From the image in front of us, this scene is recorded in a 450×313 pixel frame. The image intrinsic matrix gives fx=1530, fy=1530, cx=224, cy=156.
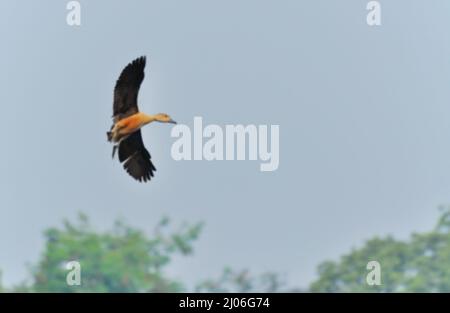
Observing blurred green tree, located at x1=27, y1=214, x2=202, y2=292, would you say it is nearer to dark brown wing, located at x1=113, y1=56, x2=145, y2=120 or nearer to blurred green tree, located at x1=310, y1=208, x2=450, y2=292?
blurred green tree, located at x1=310, y1=208, x2=450, y2=292

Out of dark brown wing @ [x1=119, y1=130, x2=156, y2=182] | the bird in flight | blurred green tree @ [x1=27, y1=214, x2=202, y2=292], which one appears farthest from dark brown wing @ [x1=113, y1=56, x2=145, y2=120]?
blurred green tree @ [x1=27, y1=214, x2=202, y2=292]

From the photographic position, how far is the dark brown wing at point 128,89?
9.64 meters

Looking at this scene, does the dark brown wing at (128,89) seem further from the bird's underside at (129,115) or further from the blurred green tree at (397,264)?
the blurred green tree at (397,264)

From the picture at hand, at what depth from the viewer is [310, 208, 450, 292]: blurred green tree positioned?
67.7 feet

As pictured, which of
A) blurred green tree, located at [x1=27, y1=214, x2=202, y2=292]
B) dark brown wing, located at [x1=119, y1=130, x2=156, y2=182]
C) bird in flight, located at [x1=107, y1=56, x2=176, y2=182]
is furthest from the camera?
blurred green tree, located at [x1=27, y1=214, x2=202, y2=292]

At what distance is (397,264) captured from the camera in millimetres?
21703

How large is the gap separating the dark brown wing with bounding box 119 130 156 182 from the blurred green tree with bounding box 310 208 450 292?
10518 millimetres

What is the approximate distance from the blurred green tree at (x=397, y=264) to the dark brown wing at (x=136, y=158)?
34.5 ft

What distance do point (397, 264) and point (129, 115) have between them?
12.5 meters

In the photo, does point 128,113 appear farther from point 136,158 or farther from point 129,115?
point 136,158

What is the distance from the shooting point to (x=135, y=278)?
20.8m
